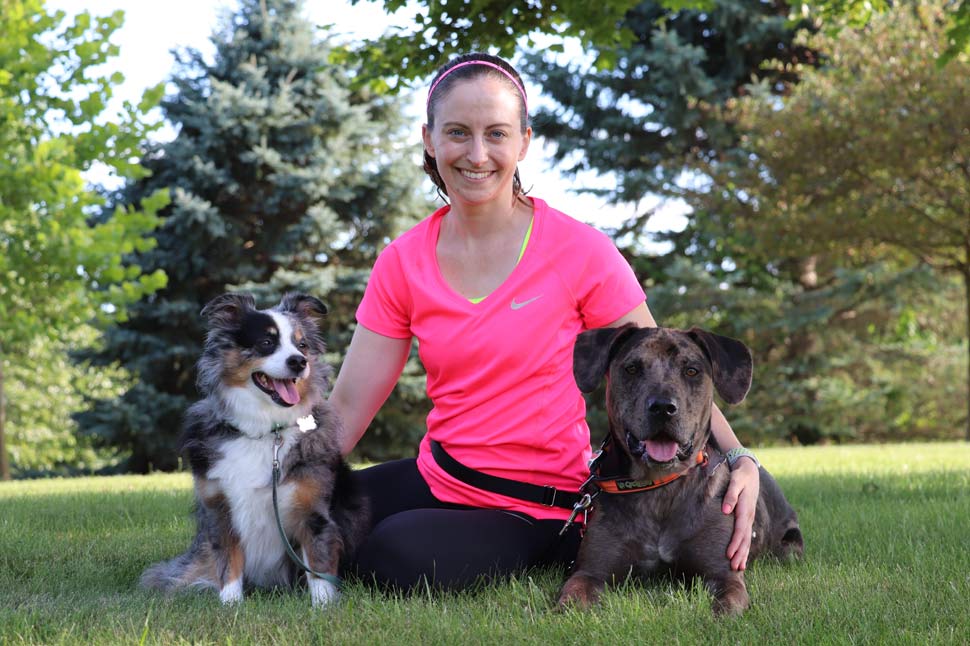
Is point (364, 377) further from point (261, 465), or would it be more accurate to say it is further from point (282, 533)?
point (282, 533)

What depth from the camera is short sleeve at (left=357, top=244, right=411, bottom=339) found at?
4.27 meters

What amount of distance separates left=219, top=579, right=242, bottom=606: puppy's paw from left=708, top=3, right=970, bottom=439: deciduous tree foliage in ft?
48.4

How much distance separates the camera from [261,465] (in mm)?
3936

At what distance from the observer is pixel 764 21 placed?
2028 cm

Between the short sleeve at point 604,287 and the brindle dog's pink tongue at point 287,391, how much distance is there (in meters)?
1.29

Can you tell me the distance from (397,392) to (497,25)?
9.77 meters

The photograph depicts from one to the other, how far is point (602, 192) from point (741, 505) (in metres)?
18.4

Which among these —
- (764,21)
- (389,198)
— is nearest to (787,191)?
(764,21)

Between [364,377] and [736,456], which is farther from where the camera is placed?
[364,377]

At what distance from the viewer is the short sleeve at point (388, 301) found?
4.27m

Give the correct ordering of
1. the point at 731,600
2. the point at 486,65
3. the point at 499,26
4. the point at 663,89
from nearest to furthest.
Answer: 1. the point at 731,600
2. the point at 486,65
3. the point at 499,26
4. the point at 663,89

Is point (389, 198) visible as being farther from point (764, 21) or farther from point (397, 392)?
point (764, 21)

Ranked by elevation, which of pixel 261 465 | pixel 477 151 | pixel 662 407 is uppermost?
pixel 477 151

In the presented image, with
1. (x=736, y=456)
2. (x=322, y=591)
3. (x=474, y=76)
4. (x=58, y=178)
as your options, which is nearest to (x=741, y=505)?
(x=736, y=456)
